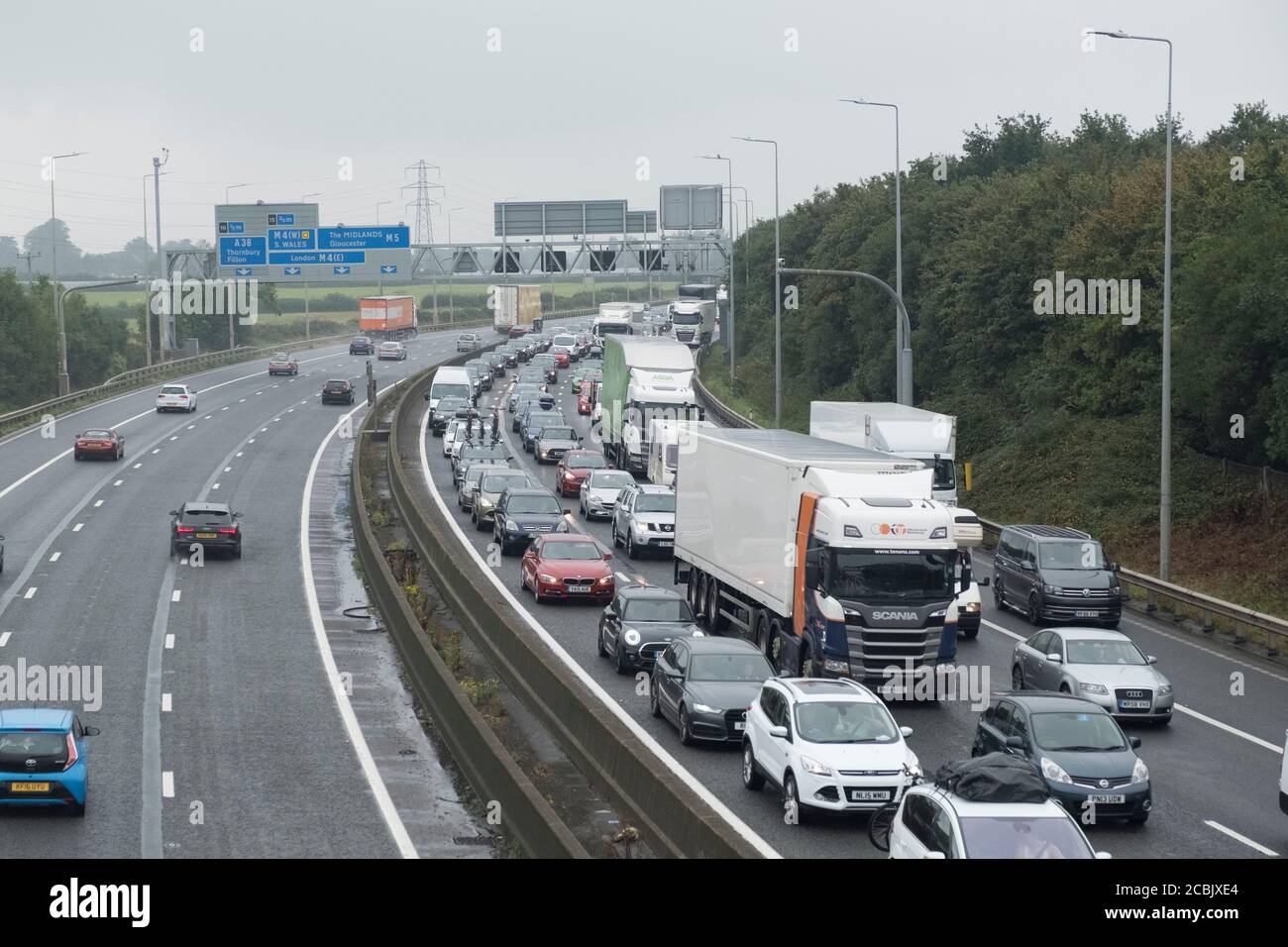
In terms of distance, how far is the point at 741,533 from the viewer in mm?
28312

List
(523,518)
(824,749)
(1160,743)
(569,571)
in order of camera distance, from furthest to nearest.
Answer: (523,518)
(569,571)
(1160,743)
(824,749)

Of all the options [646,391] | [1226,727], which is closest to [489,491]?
[646,391]

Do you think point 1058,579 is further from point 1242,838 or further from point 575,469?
point 575,469

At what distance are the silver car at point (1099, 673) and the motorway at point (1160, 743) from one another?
1.60ft

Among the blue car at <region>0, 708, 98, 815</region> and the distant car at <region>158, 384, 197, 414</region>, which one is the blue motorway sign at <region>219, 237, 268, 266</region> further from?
the blue car at <region>0, 708, 98, 815</region>

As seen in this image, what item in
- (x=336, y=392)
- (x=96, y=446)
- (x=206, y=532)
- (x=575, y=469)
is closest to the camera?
(x=206, y=532)

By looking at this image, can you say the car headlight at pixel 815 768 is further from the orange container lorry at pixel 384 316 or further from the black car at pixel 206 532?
the orange container lorry at pixel 384 316

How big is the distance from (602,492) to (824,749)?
2641cm

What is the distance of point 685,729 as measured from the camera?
22203 millimetres

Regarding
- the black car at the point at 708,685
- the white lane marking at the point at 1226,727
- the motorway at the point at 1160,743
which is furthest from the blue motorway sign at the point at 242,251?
the white lane marking at the point at 1226,727

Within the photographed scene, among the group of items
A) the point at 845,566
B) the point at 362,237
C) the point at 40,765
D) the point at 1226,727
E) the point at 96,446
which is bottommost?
the point at 1226,727

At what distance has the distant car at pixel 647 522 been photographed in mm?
38906

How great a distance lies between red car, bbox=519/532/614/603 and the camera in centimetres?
3312

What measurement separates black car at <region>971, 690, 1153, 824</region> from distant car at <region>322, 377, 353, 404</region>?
60.3 m
